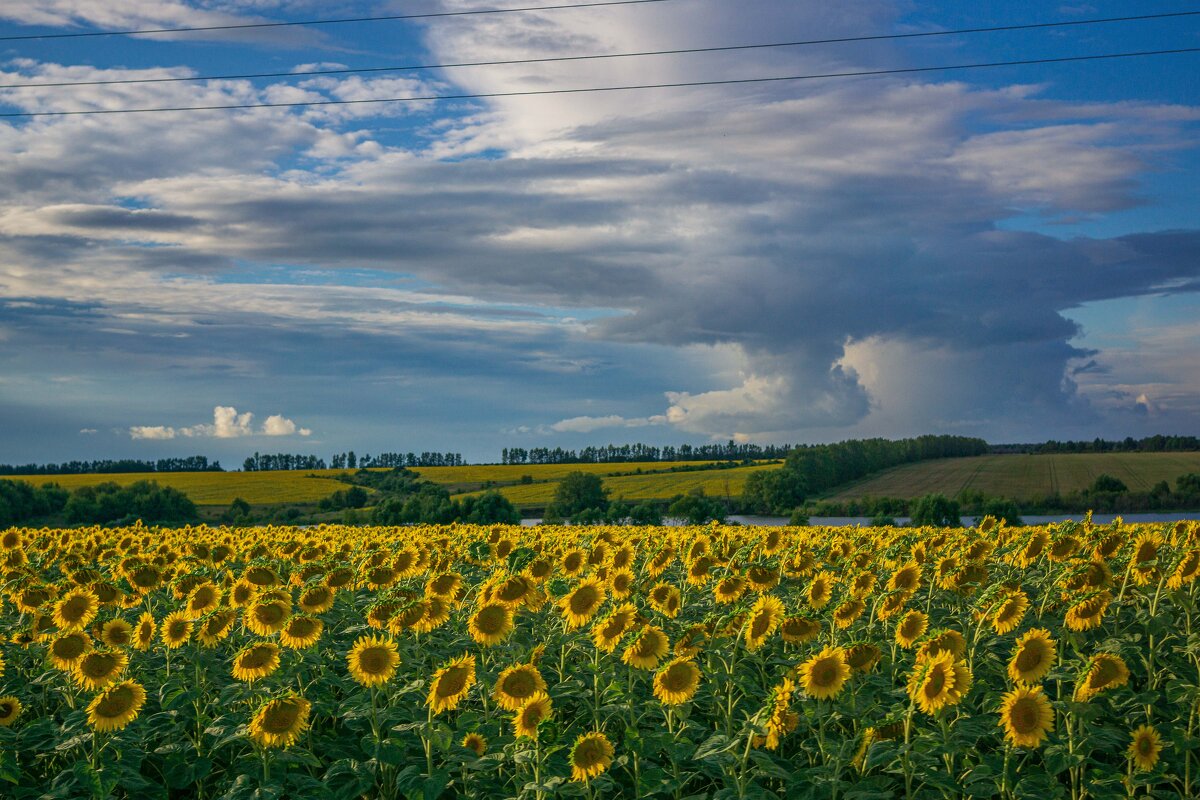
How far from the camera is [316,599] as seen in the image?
9875mm

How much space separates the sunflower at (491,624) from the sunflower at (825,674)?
2880 mm

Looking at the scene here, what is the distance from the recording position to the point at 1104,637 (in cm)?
1055

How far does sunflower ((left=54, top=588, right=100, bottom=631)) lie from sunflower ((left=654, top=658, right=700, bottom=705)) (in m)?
6.58

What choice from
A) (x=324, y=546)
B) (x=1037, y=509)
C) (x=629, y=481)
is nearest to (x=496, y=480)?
(x=629, y=481)

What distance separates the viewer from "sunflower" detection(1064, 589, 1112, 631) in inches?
355

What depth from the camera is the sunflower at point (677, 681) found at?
7.71 meters

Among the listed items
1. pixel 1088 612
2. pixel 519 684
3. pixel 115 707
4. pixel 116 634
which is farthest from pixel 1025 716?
pixel 116 634

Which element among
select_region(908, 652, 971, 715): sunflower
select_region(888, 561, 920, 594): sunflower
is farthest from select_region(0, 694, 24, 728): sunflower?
select_region(888, 561, 920, 594): sunflower

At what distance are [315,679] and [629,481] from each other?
12999 centimetres

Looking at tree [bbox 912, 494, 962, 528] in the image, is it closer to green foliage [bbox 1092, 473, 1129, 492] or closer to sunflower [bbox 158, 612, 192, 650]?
green foliage [bbox 1092, 473, 1129, 492]

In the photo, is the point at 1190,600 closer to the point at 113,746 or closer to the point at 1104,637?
the point at 1104,637

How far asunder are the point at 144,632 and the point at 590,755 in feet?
17.3

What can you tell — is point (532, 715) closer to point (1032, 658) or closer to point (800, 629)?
point (800, 629)

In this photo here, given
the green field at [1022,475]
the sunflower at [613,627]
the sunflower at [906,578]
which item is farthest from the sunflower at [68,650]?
the green field at [1022,475]
